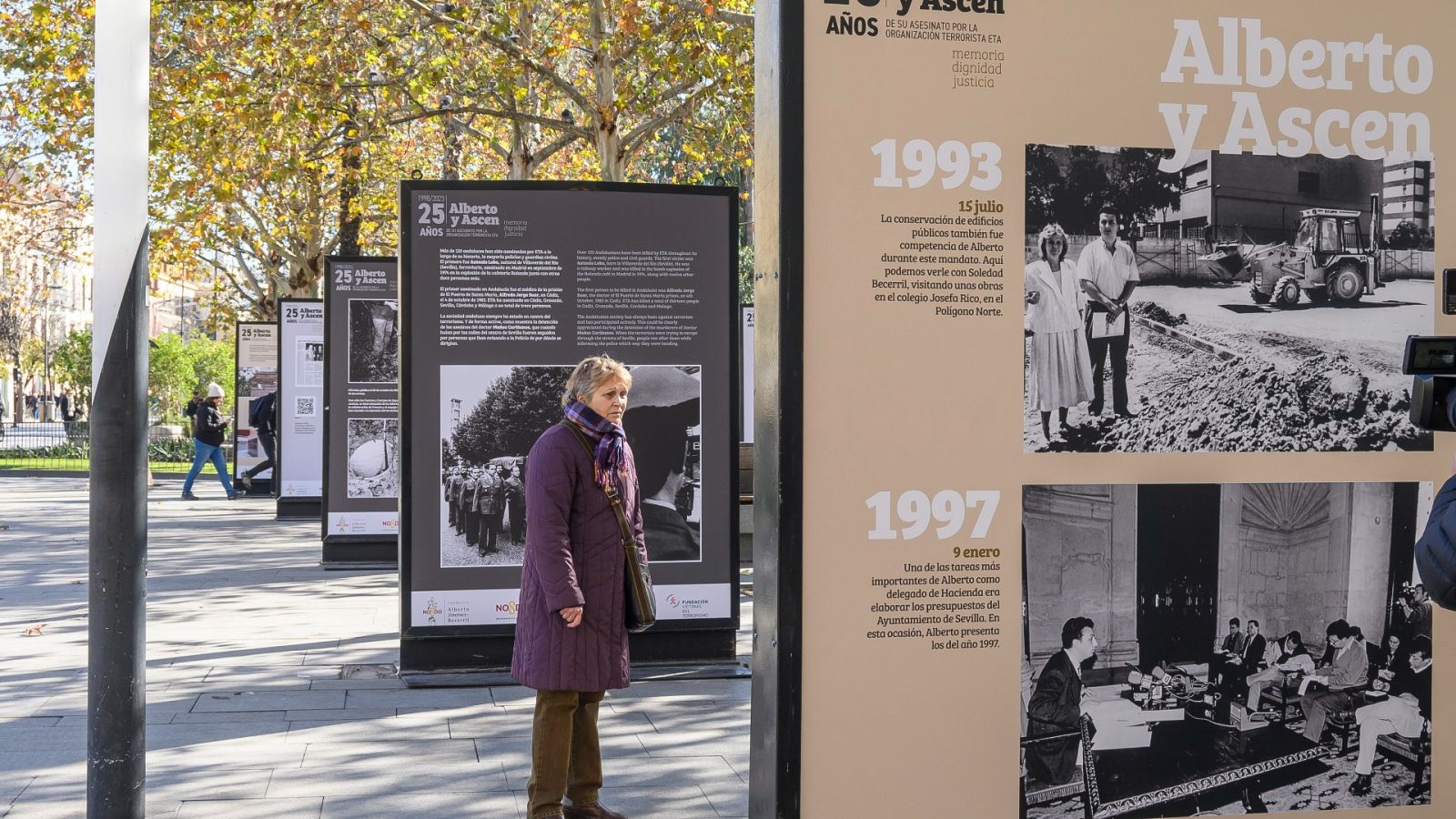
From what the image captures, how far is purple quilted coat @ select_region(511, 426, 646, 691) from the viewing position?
5.52m

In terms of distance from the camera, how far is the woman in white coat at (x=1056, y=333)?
342 centimetres

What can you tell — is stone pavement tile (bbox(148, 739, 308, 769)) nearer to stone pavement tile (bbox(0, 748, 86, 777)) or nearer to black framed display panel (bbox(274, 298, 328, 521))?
stone pavement tile (bbox(0, 748, 86, 777))

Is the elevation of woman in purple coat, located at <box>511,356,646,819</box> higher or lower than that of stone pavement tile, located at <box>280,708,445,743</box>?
higher

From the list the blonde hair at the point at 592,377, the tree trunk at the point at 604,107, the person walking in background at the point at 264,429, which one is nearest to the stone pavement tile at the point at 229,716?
the blonde hair at the point at 592,377

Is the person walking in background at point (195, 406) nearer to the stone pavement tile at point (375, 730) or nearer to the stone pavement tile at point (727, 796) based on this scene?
the stone pavement tile at point (375, 730)

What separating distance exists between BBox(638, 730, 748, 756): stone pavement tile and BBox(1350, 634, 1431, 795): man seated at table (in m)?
3.81

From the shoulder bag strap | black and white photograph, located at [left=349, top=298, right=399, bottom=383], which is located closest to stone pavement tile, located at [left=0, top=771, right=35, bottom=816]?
the shoulder bag strap

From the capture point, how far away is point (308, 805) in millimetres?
5992

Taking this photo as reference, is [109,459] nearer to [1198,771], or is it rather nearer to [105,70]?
[105,70]

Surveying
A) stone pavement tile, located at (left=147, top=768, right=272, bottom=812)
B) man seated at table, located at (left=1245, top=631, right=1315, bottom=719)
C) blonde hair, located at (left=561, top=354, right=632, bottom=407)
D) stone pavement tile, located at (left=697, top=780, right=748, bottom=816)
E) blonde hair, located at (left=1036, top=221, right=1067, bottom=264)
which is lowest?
stone pavement tile, located at (left=697, top=780, right=748, bottom=816)

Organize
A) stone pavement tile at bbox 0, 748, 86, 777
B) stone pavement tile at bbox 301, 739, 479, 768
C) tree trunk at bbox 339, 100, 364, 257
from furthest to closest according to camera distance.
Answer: tree trunk at bbox 339, 100, 364, 257
stone pavement tile at bbox 301, 739, 479, 768
stone pavement tile at bbox 0, 748, 86, 777

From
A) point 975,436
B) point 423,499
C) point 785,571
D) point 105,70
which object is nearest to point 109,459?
point 105,70

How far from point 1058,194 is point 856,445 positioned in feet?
2.52

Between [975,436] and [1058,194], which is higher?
[1058,194]
